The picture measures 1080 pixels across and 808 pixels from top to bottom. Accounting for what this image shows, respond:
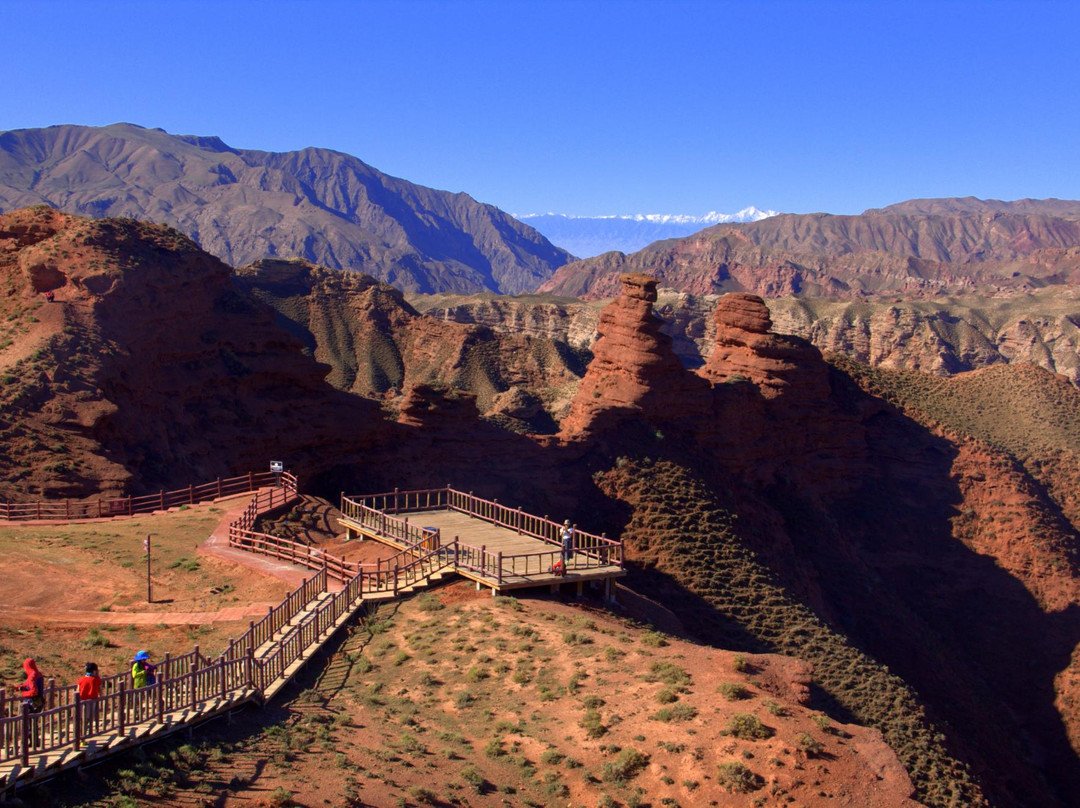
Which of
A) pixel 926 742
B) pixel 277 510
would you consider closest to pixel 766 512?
pixel 926 742

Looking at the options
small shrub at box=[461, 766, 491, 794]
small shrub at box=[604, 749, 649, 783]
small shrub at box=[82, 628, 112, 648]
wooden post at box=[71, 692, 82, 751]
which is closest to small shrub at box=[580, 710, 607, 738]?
small shrub at box=[604, 749, 649, 783]

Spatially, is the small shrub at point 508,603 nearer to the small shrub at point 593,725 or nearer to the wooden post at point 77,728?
the small shrub at point 593,725

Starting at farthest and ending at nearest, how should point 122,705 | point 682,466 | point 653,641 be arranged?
1. point 682,466
2. point 653,641
3. point 122,705

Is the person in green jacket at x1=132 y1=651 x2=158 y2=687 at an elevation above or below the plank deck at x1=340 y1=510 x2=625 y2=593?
above

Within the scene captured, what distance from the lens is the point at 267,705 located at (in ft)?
57.3

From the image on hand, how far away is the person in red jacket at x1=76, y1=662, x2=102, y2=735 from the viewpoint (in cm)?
1345

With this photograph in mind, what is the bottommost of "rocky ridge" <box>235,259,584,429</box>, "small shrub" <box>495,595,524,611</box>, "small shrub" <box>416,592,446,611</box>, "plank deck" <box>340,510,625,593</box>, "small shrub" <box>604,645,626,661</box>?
"small shrub" <box>416,592,446,611</box>

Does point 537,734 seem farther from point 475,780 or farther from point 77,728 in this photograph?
point 77,728

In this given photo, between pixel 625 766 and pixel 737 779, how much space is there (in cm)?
170

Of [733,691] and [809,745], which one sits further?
[733,691]

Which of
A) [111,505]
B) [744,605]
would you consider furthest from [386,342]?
[744,605]

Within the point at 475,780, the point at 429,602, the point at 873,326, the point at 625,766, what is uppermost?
the point at 873,326

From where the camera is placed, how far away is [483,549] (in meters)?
24.9

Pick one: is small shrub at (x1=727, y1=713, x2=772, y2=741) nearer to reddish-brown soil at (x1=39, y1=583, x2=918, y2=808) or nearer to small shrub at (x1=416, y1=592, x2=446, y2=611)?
reddish-brown soil at (x1=39, y1=583, x2=918, y2=808)
